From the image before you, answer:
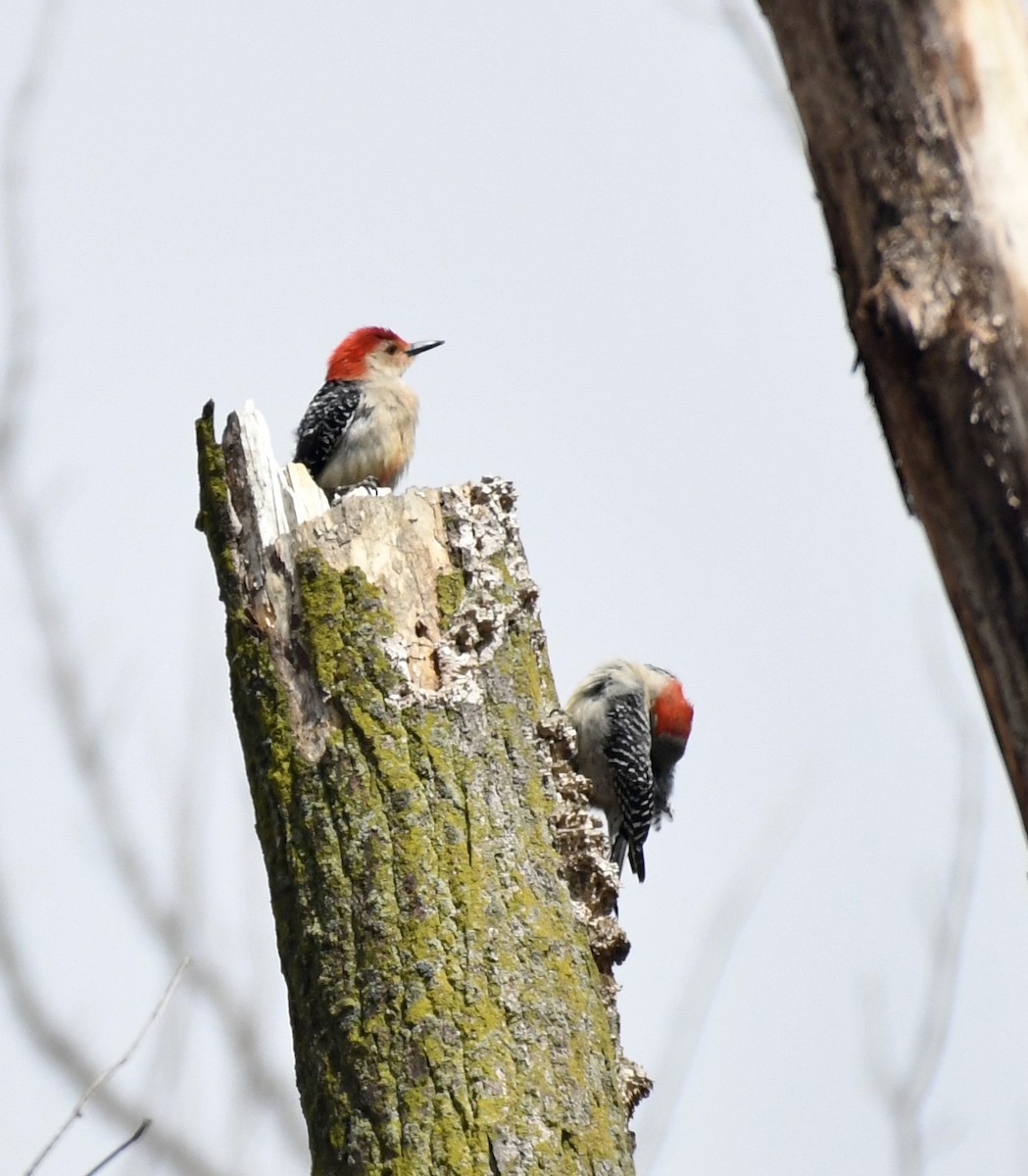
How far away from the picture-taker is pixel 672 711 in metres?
8.34

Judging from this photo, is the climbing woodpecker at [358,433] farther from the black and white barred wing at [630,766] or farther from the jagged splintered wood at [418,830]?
the jagged splintered wood at [418,830]

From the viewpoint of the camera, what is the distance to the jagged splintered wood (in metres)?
3.42

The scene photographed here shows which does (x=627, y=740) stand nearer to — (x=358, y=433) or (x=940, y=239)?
(x=358, y=433)

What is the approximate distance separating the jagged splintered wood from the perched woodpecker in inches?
127

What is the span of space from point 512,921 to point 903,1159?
454 cm

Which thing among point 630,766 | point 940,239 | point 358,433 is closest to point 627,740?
point 630,766

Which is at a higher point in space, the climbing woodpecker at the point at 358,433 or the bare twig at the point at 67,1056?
the climbing woodpecker at the point at 358,433

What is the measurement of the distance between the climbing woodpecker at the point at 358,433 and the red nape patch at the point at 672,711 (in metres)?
1.86

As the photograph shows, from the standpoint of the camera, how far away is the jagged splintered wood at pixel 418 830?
3.42 m

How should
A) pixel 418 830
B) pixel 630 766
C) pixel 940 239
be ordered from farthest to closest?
1. pixel 630 766
2. pixel 418 830
3. pixel 940 239

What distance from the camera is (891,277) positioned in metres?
2.21

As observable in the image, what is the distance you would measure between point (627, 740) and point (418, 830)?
391cm

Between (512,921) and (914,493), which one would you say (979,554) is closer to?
(914,493)

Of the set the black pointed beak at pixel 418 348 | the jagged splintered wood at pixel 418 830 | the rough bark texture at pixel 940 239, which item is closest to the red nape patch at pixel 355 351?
the black pointed beak at pixel 418 348
